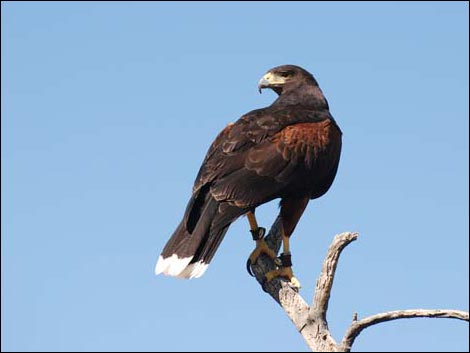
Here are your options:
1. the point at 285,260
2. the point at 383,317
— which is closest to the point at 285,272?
the point at 285,260

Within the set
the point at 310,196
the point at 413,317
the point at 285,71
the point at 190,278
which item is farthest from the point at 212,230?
the point at 285,71

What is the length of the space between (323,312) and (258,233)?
1.77 metres

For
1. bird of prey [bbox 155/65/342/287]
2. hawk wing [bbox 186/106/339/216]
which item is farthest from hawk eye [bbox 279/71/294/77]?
hawk wing [bbox 186/106/339/216]

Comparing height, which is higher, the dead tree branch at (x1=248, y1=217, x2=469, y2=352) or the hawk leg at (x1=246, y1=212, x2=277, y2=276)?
Result: the hawk leg at (x1=246, y1=212, x2=277, y2=276)

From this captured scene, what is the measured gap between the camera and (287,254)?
6.75 meters

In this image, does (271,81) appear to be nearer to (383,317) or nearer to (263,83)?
(263,83)

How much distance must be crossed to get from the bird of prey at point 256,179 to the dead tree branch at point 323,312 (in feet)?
1.50

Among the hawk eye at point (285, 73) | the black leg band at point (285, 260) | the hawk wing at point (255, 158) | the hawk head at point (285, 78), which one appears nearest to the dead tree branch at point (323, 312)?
the black leg band at point (285, 260)

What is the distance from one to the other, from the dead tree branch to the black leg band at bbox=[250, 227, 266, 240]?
24.0 inches

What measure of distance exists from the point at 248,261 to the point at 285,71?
2.48m

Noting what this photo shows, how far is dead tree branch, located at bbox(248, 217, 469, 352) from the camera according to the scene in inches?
189

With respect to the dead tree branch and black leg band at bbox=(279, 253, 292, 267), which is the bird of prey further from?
the dead tree branch

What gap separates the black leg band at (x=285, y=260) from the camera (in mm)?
6648

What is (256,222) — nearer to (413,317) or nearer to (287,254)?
(287,254)
